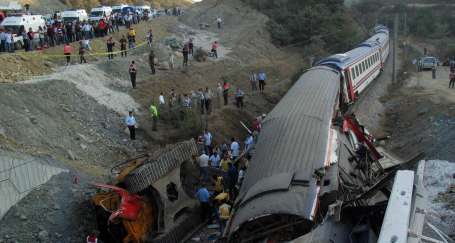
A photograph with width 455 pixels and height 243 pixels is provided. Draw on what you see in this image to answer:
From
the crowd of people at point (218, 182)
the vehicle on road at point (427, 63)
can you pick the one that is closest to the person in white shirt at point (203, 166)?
the crowd of people at point (218, 182)

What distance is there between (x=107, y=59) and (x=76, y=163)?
35.3 ft

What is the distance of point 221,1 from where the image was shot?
1841 inches

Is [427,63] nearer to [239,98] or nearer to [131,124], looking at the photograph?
[239,98]

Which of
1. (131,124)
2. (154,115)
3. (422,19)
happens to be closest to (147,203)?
(131,124)

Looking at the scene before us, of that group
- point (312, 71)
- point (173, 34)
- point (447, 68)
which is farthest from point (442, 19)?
point (312, 71)

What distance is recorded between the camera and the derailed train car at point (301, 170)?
309 inches

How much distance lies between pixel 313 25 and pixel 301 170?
34.7 meters

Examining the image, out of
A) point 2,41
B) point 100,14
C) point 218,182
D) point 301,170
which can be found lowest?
point 218,182

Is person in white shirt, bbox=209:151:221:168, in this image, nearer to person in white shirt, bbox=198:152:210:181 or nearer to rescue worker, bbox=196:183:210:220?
person in white shirt, bbox=198:152:210:181

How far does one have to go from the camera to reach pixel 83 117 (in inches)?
707

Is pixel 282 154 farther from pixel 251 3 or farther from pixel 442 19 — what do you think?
pixel 442 19

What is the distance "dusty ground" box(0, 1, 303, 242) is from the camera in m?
11.8

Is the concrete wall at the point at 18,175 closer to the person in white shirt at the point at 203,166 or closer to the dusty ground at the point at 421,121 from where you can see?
the person in white shirt at the point at 203,166

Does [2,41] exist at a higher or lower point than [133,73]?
higher
